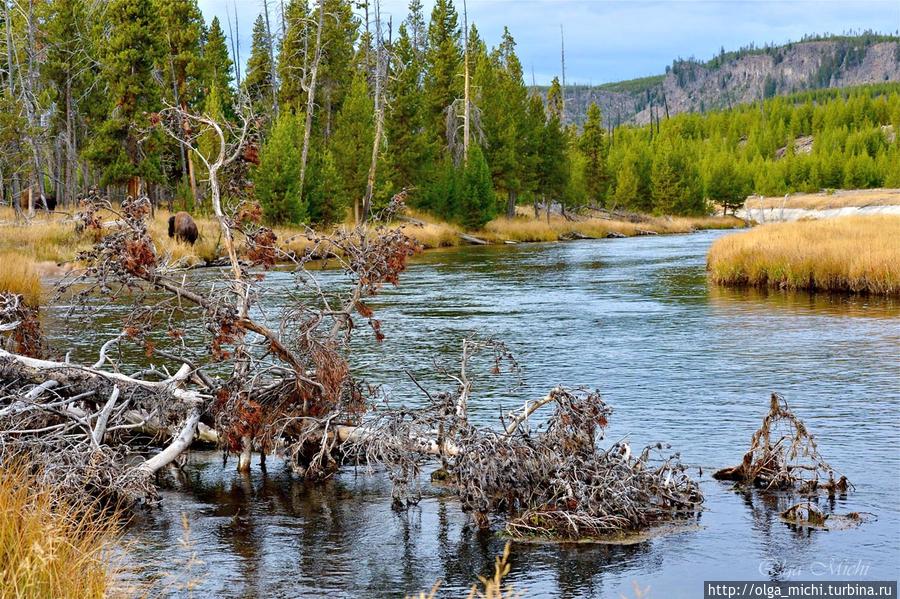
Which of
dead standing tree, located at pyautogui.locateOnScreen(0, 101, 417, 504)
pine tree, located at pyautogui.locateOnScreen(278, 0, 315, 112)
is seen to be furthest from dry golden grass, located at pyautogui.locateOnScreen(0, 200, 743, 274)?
pine tree, located at pyautogui.locateOnScreen(278, 0, 315, 112)

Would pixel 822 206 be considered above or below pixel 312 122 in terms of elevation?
below

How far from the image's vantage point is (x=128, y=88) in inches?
1870

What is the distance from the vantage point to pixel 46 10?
47.8 m

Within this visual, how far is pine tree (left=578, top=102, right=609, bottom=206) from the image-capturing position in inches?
3447

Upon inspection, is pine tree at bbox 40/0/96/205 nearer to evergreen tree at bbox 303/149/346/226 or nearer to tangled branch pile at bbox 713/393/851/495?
evergreen tree at bbox 303/149/346/226

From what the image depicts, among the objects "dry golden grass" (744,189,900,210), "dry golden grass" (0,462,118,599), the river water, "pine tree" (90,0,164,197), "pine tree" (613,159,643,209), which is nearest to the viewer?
"dry golden grass" (0,462,118,599)

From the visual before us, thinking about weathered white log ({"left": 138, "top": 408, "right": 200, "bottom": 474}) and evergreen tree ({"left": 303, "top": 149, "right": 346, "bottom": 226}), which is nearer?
weathered white log ({"left": 138, "top": 408, "right": 200, "bottom": 474})

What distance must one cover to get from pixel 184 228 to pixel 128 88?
1196 cm

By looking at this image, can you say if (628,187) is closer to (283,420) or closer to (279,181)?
(279,181)

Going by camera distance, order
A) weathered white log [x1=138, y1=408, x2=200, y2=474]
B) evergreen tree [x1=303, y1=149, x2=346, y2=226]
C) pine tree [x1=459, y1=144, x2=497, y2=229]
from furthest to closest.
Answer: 1. pine tree [x1=459, y1=144, x2=497, y2=229]
2. evergreen tree [x1=303, y1=149, x2=346, y2=226]
3. weathered white log [x1=138, y1=408, x2=200, y2=474]

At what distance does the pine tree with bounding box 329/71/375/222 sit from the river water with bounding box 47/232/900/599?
3106cm

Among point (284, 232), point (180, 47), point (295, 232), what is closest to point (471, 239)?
point (295, 232)

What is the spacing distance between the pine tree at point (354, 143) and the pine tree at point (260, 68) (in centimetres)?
1424

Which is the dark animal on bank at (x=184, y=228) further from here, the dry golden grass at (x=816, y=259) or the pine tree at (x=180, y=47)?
the dry golden grass at (x=816, y=259)
